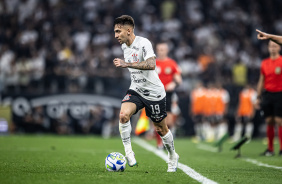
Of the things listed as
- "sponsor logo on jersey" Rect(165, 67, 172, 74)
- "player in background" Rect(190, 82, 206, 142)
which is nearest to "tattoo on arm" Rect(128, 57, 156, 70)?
"sponsor logo on jersey" Rect(165, 67, 172, 74)

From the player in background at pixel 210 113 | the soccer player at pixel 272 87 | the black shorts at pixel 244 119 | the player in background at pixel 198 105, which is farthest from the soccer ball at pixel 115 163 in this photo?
the black shorts at pixel 244 119

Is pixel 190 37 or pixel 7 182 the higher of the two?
pixel 190 37

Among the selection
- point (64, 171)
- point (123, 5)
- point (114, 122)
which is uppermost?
point (123, 5)

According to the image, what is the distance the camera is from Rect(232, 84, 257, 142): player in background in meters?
20.3

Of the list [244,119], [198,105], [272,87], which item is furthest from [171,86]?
[244,119]

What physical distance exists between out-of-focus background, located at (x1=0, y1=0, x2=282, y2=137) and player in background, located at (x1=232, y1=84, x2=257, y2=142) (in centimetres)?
59

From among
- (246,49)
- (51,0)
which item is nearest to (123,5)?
(51,0)

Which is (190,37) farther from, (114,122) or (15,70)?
(15,70)

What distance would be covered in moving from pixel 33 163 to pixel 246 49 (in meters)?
18.5

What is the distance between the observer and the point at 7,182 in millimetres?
5820

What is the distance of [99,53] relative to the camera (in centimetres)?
2258

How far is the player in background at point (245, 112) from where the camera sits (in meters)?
20.3

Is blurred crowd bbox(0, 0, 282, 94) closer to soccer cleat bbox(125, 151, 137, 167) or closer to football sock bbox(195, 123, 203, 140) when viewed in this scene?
football sock bbox(195, 123, 203, 140)

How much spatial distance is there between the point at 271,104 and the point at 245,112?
924 centimetres
